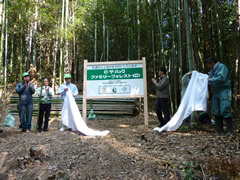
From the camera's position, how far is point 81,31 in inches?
497

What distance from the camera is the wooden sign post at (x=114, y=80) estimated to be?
5227mm

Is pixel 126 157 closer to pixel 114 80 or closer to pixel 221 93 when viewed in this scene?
pixel 221 93

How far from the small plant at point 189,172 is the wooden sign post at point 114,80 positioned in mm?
2761

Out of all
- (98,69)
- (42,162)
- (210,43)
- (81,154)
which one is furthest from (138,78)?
(42,162)

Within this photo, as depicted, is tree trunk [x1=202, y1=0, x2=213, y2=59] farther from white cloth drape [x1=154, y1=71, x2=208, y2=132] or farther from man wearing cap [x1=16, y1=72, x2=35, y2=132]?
man wearing cap [x1=16, y1=72, x2=35, y2=132]

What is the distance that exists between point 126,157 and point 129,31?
596 centimetres

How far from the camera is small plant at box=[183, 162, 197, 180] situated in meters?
2.35

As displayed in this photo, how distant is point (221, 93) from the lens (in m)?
3.56

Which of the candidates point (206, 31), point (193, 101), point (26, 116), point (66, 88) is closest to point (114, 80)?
point (66, 88)

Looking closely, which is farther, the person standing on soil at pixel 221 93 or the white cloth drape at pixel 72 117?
the white cloth drape at pixel 72 117

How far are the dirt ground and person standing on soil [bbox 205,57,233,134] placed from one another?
370 mm

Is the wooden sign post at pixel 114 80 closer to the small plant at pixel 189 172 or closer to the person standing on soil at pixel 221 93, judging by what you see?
the person standing on soil at pixel 221 93

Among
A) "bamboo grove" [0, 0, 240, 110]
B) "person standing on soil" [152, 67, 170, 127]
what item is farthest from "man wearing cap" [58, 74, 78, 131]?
"person standing on soil" [152, 67, 170, 127]

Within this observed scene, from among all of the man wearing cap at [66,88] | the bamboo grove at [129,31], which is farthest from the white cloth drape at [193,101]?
the man wearing cap at [66,88]
